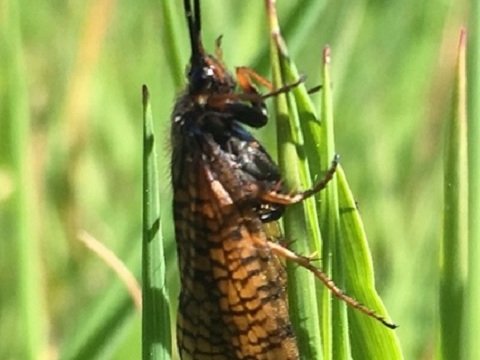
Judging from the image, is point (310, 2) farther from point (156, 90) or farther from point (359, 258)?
point (156, 90)

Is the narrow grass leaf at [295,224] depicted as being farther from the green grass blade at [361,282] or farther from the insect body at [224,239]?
the insect body at [224,239]

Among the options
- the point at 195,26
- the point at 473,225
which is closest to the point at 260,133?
the point at 195,26

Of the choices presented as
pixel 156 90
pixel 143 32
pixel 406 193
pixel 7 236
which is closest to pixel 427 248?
pixel 406 193

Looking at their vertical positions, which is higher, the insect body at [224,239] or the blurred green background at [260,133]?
the blurred green background at [260,133]

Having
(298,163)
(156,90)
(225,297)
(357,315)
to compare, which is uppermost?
(156,90)

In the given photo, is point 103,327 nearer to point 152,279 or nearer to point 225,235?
point 225,235

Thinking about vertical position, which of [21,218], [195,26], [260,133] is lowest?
[21,218]

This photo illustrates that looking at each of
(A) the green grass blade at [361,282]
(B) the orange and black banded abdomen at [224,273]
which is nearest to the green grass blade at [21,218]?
(B) the orange and black banded abdomen at [224,273]
